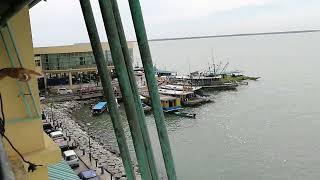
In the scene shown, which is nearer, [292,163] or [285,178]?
[285,178]

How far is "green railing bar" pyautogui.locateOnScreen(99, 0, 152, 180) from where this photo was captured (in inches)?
54.7

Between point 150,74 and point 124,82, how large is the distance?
95 mm

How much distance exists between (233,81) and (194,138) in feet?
76.6

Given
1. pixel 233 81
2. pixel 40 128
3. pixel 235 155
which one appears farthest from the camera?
pixel 233 81

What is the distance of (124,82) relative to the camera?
4.92ft

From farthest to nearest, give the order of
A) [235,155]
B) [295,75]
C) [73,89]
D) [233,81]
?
[295,75], [233,81], [73,89], [235,155]

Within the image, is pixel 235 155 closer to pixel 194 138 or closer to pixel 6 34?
pixel 194 138

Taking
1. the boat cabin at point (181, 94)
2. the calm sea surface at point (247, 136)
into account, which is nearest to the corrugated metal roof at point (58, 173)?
the calm sea surface at point (247, 136)

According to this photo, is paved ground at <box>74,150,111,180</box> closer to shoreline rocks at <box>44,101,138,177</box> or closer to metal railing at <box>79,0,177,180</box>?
shoreline rocks at <box>44,101,138,177</box>

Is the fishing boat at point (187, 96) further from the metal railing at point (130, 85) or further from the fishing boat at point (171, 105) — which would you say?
the metal railing at point (130, 85)

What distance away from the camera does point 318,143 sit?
22.0 metres

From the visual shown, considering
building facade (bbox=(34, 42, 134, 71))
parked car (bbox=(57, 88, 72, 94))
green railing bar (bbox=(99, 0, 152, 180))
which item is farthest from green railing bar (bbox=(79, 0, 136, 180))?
parked car (bbox=(57, 88, 72, 94))

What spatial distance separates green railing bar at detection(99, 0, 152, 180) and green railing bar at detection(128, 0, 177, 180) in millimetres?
70

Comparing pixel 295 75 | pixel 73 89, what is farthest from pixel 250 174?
pixel 295 75
